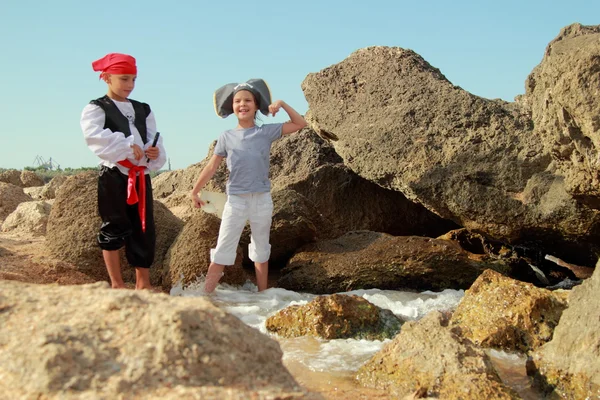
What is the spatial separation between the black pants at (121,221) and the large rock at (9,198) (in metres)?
6.54

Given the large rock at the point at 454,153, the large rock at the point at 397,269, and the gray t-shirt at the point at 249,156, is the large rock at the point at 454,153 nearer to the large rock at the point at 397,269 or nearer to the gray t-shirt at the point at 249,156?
the large rock at the point at 397,269

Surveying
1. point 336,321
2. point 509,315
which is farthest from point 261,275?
point 509,315

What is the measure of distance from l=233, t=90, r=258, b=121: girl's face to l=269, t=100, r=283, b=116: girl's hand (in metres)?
0.24

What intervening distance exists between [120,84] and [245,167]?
1248mm

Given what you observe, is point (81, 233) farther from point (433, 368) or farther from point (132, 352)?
point (132, 352)

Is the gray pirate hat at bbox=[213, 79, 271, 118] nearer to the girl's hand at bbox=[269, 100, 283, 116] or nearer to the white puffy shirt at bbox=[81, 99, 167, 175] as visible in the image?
the girl's hand at bbox=[269, 100, 283, 116]

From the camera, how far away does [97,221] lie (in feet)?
19.5

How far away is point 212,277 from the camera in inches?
212

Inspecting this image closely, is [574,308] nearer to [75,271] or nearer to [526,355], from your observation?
[526,355]

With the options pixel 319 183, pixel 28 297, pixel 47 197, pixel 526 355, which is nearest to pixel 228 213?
pixel 319 183

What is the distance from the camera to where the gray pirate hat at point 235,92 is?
5289 millimetres

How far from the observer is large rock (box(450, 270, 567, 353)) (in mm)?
3779

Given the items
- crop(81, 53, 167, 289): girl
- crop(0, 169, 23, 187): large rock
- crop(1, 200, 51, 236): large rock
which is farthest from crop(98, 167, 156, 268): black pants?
crop(0, 169, 23, 187): large rock

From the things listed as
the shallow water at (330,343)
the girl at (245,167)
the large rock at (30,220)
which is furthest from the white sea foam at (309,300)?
the large rock at (30,220)
